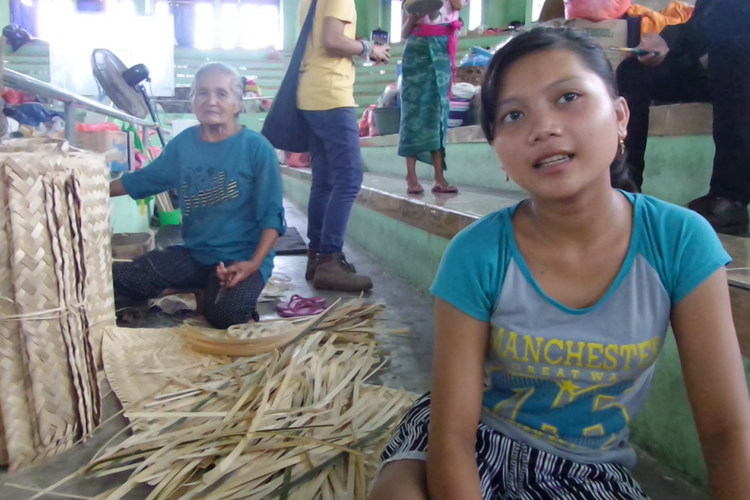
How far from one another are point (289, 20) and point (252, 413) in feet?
40.4

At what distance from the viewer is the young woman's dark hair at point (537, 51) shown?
2.74ft

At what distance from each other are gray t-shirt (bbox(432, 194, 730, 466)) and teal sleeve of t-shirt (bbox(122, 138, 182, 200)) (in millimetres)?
1596

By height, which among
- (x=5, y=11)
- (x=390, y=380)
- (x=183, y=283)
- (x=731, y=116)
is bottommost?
(x=390, y=380)

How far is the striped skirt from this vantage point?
792mm

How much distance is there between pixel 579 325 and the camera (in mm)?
806

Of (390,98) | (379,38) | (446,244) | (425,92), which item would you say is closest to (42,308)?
(446,244)

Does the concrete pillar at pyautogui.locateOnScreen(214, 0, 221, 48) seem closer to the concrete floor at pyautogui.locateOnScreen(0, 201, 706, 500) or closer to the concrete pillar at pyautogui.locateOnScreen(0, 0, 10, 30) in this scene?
the concrete pillar at pyautogui.locateOnScreen(0, 0, 10, 30)

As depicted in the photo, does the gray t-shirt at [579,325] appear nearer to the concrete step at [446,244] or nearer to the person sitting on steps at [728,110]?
the concrete step at [446,244]

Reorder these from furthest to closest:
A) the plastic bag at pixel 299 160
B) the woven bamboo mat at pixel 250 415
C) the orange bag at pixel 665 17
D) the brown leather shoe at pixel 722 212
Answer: the plastic bag at pixel 299 160, the orange bag at pixel 665 17, the brown leather shoe at pixel 722 212, the woven bamboo mat at pixel 250 415

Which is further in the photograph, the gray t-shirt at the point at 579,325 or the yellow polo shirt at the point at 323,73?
the yellow polo shirt at the point at 323,73

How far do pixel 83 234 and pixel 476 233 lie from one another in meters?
0.89

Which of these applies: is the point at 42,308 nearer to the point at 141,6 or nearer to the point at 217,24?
the point at 141,6

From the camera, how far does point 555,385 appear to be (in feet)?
2.75

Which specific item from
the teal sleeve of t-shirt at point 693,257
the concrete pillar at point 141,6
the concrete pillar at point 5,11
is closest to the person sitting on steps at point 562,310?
the teal sleeve of t-shirt at point 693,257
